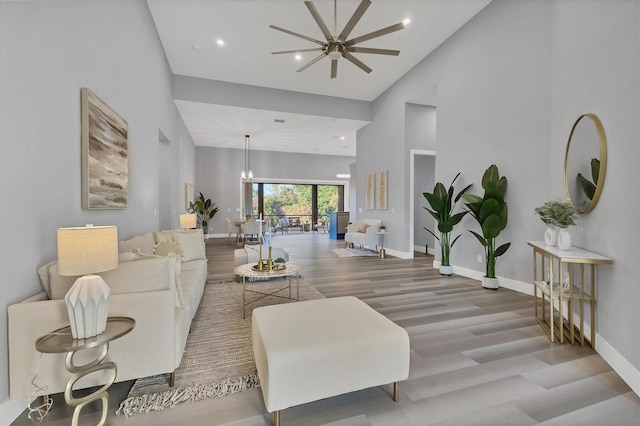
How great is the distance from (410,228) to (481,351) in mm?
4231

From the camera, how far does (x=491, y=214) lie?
3875mm

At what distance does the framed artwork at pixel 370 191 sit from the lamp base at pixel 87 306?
6751 mm

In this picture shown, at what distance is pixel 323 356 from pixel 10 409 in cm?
178

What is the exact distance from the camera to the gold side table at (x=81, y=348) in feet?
4.46

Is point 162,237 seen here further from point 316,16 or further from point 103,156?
point 316,16

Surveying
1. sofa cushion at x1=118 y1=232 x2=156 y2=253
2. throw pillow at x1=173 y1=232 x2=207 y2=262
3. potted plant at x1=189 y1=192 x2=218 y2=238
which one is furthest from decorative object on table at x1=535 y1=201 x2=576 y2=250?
potted plant at x1=189 y1=192 x2=218 y2=238

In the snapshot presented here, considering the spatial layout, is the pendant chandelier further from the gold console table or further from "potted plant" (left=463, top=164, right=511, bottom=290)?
the gold console table

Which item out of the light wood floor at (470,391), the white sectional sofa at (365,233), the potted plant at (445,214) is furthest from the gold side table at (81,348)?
the white sectional sofa at (365,233)

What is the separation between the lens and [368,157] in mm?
7949

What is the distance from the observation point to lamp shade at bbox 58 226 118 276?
1.52 metres

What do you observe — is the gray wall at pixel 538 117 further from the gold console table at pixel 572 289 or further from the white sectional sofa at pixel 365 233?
the white sectional sofa at pixel 365 233

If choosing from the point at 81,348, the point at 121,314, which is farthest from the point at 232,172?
the point at 81,348

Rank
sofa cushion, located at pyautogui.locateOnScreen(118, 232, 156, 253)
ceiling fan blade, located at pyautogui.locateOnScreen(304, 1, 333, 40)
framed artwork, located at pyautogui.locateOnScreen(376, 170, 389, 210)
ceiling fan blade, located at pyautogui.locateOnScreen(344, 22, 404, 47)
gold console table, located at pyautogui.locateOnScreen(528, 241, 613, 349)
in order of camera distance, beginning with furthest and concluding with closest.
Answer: framed artwork, located at pyautogui.locateOnScreen(376, 170, 389, 210)
ceiling fan blade, located at pyautogui.locateOnScreen(344, 22, 404, 47)
ceiling fan blade, located at pyautogui.locateOnScreen(304, 1, 333, 40)
sofa cushion, located at pyautogui.locateOnScreen(118, 232, 156, 253)
gold console table, located at pyautogui.locateOnScreen(528, 241, 613, 349)

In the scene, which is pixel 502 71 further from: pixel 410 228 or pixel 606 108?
pixel 410 228
